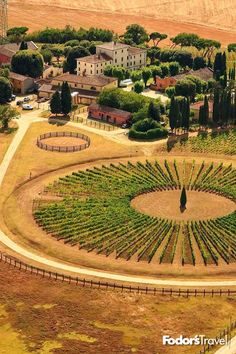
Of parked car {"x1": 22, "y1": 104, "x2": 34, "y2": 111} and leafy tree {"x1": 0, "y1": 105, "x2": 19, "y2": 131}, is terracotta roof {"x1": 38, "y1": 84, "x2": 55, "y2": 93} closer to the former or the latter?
parked car {"x1": 22, "y1": 104, "x2": 34, "y2": 111}

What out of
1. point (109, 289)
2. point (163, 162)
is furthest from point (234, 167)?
point (109, 289)

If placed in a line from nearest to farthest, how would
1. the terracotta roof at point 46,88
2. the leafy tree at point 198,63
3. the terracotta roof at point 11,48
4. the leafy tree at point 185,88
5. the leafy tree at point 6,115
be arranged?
the leafy tree at point 6,115
the leafy tree at point 185,88
the terracotta roof at point 46,88
the terracotta roof at point 11,48
the leafy tree at point 198,63

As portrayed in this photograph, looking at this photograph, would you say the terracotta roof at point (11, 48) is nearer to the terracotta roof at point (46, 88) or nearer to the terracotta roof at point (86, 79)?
the terracotta roof at point (46, 88)

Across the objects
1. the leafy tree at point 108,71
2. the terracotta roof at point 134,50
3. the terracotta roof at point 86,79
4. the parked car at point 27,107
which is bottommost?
the parked car at point 27,107

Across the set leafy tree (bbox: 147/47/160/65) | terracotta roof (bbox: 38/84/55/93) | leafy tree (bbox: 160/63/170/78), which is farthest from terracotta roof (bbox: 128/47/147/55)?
terracotta roof (bbox: 38/84/55/93)

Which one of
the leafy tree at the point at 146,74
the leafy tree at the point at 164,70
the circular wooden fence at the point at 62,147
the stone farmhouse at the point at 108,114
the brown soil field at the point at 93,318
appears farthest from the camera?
the leafy tree at the point at 164,70

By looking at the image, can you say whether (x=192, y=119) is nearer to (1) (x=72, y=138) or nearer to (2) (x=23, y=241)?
(1) (x=72, y=138)

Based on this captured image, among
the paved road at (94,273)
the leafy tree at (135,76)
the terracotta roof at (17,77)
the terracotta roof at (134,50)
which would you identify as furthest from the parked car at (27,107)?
the paved road at (94,273)

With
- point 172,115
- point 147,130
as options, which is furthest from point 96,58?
point 172,115
